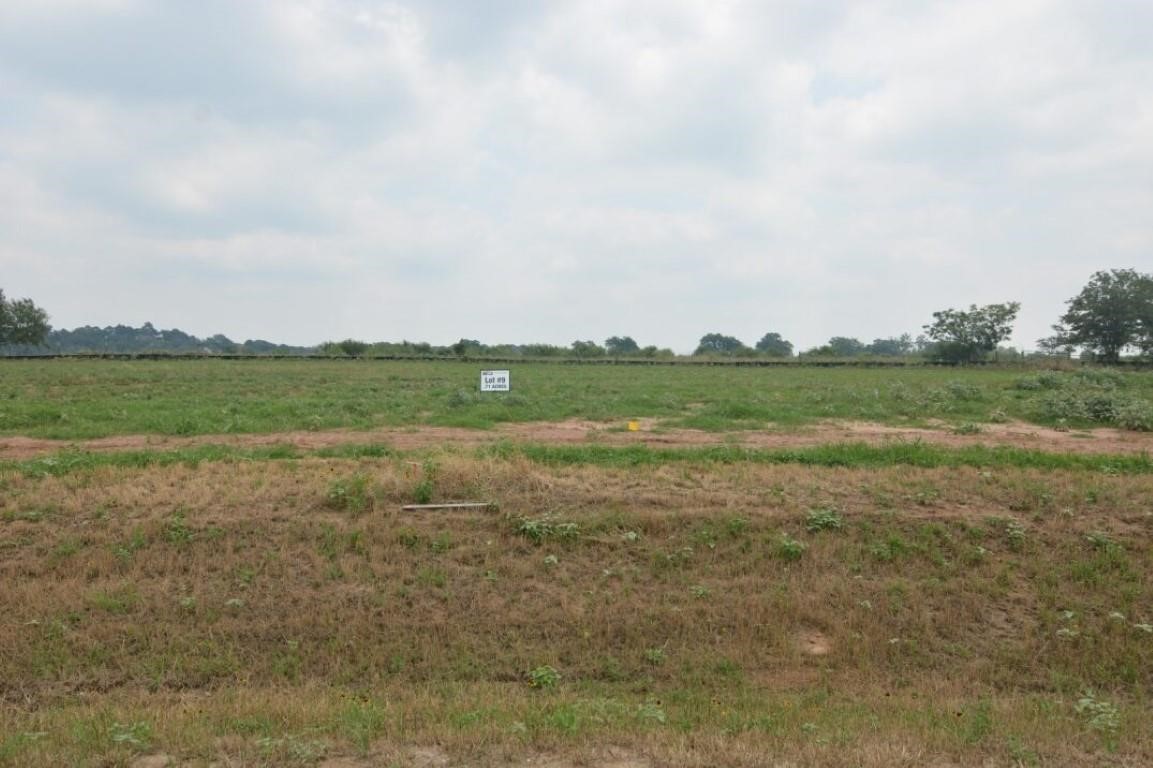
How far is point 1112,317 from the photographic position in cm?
5919

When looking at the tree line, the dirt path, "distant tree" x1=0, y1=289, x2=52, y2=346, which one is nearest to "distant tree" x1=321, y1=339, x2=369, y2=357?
the tree line

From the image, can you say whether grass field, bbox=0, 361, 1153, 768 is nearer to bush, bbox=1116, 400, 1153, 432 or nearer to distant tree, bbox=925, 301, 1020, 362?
bush, bbox=1116, 400, 1153, 432

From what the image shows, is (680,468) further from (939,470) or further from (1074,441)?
(1074,441)

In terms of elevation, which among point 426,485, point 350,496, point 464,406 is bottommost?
point 350,496

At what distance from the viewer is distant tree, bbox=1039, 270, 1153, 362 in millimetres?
57750

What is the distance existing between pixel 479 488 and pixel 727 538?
133 inches

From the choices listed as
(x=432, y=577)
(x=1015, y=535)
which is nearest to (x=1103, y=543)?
(x=1015, y=535)

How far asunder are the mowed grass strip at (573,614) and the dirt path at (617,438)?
2.41 meters

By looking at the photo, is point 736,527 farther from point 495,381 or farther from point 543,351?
point 543,351

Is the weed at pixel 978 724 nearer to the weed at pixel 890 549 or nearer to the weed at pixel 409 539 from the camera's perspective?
the weed at pixel 890 549

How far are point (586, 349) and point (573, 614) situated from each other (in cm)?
6209

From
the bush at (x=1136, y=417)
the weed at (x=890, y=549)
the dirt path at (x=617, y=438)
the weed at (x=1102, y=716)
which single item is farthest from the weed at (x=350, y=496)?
the bush at (x=1136, y=417)

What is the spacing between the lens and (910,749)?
507 cm

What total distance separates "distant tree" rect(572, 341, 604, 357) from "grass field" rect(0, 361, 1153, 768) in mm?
55784
